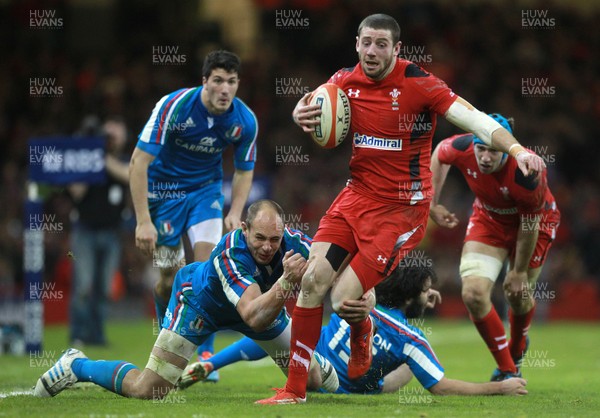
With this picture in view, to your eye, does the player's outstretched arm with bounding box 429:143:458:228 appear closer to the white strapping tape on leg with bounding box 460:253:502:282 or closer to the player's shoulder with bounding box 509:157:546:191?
the white strapping tape on leg with bounding box 460:253:502:282

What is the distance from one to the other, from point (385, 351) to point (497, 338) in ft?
4.19

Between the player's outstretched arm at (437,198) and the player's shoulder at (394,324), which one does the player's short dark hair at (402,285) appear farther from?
the player's outstretched arm at (437,198)

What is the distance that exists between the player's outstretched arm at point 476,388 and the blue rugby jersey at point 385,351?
9 cm

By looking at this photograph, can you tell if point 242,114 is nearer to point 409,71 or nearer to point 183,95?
point 183,95

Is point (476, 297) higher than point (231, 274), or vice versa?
point (231, 274)

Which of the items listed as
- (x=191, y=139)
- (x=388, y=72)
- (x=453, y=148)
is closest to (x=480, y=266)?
(x=453, y=148)

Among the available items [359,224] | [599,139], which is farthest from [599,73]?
[359,224]

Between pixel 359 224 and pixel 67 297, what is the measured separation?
10450 millimetres

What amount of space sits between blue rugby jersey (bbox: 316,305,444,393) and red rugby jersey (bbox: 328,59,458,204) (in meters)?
0.98

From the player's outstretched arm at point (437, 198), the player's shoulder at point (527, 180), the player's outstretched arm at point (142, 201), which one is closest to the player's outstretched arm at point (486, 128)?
the player's shoulder at point (527, 180)

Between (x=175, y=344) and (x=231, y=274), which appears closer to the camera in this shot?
(x=231, y=274)

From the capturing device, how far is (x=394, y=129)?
705 centimetres

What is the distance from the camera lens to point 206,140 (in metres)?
8.73

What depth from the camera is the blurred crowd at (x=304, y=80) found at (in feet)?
58.3
